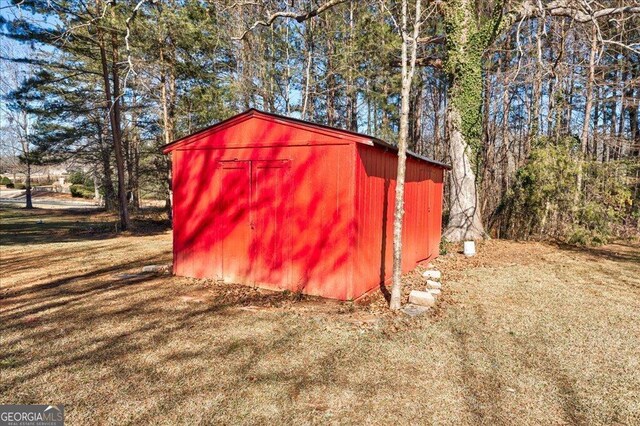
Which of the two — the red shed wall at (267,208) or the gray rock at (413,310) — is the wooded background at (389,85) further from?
the gray rock at (413,310)

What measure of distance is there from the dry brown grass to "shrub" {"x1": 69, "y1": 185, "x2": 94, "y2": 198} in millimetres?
28987

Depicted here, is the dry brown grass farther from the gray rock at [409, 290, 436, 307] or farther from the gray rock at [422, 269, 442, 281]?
the gray rock at [422, 269, 442, 281]

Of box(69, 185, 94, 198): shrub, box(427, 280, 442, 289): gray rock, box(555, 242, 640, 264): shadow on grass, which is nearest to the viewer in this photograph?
box(427, 280, 442, 289): gray rock

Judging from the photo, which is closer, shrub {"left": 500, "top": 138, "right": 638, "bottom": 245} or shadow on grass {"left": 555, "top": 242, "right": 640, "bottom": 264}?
shadow on grass {"left": 555, "top": 242, "right": 640, "bottom": 264}

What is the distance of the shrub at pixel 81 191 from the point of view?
31797mm

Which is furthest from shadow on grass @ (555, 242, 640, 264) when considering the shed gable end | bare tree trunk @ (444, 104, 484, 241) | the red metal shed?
the shed gable end

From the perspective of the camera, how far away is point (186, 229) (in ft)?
22.3

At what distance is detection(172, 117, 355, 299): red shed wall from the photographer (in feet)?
17.2

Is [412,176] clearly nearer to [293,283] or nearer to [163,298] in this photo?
[293,283]

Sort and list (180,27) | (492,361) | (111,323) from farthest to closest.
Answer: (180,27) < (111,323) < (492,361)

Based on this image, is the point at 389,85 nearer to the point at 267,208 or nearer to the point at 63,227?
the point at 267,208

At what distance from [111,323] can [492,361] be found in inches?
176

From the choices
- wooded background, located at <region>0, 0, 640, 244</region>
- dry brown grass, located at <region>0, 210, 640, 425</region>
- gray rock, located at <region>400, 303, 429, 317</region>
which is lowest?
dry brown grass, located at <region>0, 210, 640, 425</region>

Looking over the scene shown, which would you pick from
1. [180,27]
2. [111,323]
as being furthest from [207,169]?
[180,27]
